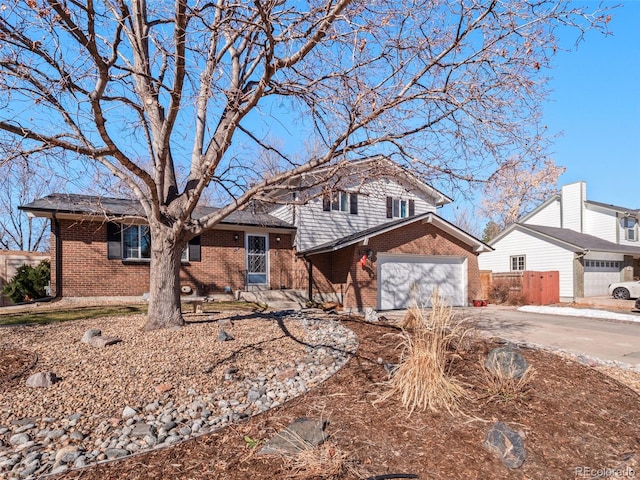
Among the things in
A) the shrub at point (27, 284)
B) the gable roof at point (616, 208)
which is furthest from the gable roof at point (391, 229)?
the gable roof at point (616, 208)

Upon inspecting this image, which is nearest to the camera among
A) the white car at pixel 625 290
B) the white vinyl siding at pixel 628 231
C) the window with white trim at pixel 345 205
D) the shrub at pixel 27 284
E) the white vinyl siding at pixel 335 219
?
the shrub at pixel 27 284

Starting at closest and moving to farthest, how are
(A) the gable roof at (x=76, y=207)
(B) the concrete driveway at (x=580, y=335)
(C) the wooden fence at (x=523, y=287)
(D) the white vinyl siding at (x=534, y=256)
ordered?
(B) the concrete driveway at (x=580, y=335) < (A) the gable roof at (x=76, y=207) < (C) the wooden fence at (x=523, y=287) < (D) the white vinyl siding at (x=534, y=256)

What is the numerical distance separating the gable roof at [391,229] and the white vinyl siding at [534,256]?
6.16 m

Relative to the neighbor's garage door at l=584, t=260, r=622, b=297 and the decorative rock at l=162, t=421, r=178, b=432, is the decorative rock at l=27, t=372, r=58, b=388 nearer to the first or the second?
the decorative rock at l=162, t=421, r=178, b=432

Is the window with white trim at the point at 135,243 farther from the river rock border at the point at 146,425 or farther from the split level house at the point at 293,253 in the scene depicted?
the river rock border at the point at 146,425

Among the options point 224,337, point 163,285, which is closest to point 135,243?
point 163,285

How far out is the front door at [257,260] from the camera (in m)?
14.5

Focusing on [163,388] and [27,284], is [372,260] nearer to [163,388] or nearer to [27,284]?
[163,388]

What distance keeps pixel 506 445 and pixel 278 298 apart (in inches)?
452

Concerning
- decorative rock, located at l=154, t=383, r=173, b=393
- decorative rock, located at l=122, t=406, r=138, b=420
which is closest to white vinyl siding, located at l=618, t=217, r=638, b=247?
decorative rock, located at l=154, t=383, r=173, b=393

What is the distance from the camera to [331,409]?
3.84 meters

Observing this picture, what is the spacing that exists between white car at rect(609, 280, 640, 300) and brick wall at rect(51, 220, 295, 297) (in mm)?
15448

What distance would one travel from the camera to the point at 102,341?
5723mm

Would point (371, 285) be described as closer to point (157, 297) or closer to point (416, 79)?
point (157, 297)
